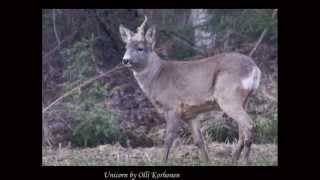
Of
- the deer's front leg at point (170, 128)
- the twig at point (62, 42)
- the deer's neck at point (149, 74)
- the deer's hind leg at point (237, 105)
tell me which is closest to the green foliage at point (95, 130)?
the deer's neck at point (149, 74)

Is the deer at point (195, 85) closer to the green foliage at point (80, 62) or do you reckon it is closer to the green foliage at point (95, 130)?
the green foliage at point (95, 130)

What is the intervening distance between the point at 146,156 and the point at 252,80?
6.74 ft

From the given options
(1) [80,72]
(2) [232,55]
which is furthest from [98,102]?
(2) [232,55]

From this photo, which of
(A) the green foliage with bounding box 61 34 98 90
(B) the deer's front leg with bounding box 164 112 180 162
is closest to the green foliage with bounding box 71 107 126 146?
(A) the green foliage with bounding box 61 34 98 90

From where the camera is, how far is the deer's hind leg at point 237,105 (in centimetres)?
999

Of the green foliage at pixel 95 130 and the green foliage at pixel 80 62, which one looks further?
the green foliage at pixel 80 62

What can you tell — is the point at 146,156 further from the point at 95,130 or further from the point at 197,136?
the point at 95,130

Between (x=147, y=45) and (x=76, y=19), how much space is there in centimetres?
366

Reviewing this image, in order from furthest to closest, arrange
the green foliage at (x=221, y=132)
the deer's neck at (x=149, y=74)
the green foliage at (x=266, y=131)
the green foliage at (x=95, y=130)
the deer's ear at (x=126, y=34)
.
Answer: the green foliage at (x=221, y=132)
the green foliage at (x=266, y=131)
the green foliage at (x=95, y=130)
the deer's neck at (x=149, y=74)
the deer's ear at (x=126, y=34)

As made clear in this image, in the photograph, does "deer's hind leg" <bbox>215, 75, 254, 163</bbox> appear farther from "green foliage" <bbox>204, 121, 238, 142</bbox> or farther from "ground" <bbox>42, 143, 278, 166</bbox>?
"green foliage" <bbox>204, 121, 238, 142</bbox>

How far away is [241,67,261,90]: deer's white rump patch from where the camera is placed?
10125 millimetres

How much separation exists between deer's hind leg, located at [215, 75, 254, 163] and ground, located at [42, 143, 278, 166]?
1.24ft

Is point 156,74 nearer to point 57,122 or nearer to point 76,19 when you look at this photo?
point 57,122

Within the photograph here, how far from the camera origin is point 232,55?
34.2ft
